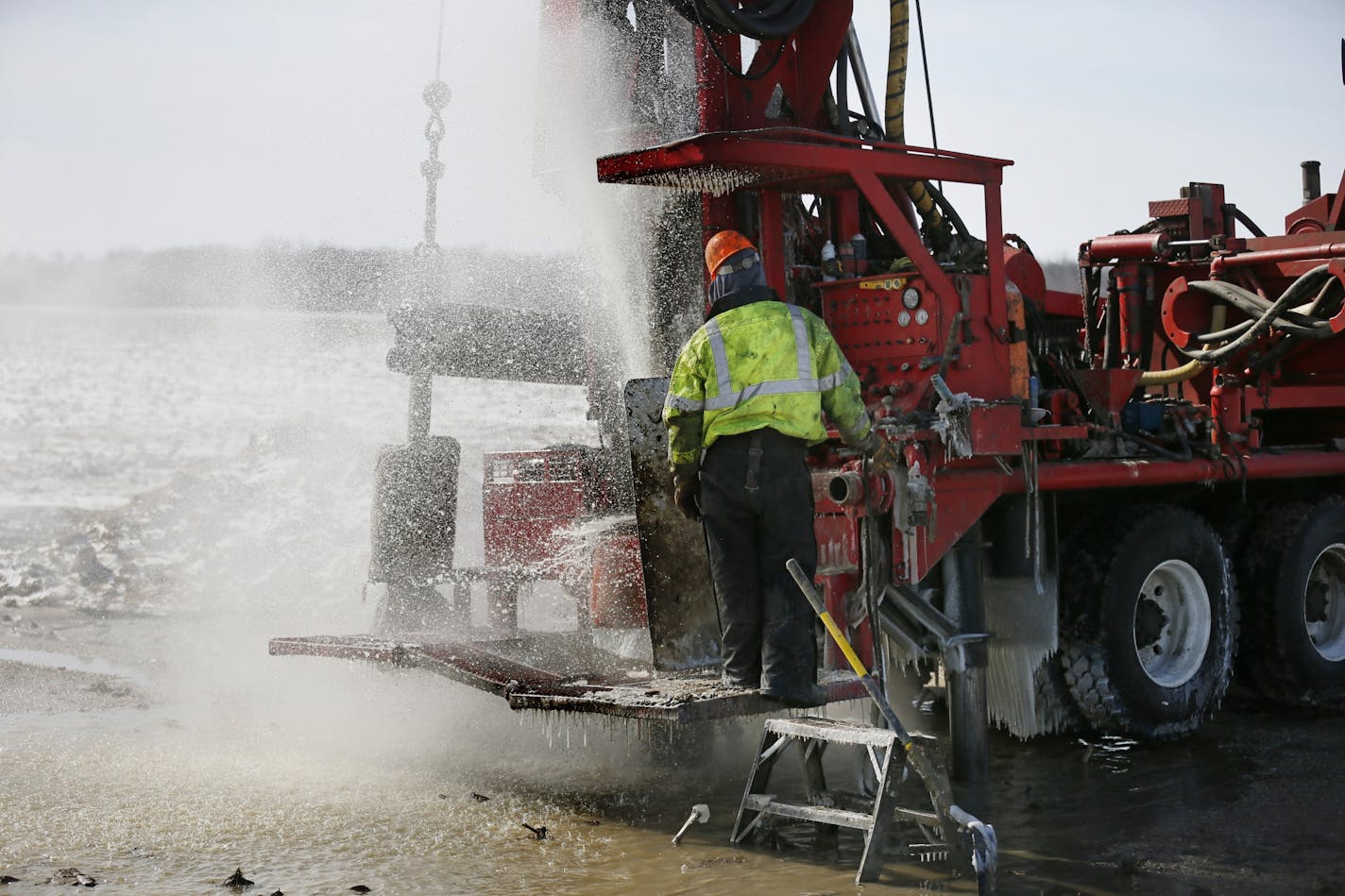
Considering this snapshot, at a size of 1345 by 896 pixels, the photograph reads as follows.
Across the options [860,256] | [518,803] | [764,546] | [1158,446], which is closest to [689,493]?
[764,546]

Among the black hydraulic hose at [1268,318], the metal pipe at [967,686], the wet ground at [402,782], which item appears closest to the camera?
the wet ground at [402,782]

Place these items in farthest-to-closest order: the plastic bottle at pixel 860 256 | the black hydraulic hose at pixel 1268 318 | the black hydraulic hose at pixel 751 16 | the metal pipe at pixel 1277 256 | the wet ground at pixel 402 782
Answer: the metal pipe at pixel 1277 256
the black hydraulic hose at pixel 1268 318
the plastic bottle at pixel 860 256
the black hydraulic hose at pixel 751 16
the wet ground at pixel 402 782

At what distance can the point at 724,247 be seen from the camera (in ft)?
16.9

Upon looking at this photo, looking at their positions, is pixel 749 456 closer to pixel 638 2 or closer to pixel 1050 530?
pixel 1050 530

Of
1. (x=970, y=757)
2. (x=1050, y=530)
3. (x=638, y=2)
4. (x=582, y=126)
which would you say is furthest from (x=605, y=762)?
(x=638, y=2)

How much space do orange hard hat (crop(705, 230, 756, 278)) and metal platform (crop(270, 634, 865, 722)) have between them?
1.45 m

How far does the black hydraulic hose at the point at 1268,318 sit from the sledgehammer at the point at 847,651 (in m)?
3.66

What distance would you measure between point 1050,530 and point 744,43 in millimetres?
2511

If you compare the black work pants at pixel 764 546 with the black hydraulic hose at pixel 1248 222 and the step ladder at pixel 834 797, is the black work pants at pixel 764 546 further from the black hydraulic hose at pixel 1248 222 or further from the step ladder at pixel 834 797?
the black hydraulic hose at pixel 1248 222

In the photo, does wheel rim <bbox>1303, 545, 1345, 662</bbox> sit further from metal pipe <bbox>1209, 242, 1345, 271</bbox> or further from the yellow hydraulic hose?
the yellow hydraulic hose

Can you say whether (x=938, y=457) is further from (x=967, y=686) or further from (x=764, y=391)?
(x=764, y=391)

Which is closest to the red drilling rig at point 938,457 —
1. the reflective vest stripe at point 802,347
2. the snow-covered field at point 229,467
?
the reflective vest stripe at point 802,347

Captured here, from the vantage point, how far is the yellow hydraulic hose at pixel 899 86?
670cm

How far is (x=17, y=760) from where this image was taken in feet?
20.1
